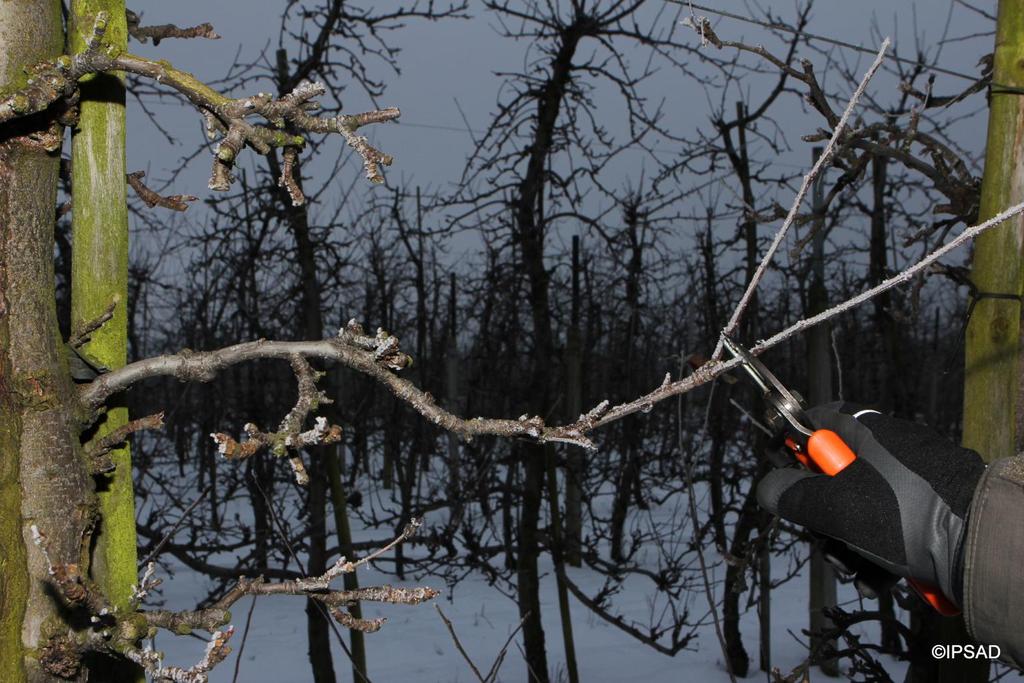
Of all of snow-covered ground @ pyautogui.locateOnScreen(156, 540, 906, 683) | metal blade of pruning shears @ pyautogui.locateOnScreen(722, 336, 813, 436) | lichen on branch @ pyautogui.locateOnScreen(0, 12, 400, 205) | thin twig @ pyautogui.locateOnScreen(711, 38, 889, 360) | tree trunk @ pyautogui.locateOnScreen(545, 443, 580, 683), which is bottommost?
snow-covered ground @ pyautogui.locateOnScreen(156, 540, 906, 683)

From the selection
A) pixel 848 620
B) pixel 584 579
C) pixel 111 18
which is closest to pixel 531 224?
pixel 848 620

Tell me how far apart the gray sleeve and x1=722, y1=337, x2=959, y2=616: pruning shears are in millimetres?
273

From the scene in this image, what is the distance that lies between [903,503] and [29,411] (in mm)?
1781

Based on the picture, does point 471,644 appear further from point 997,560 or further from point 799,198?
point 799,198

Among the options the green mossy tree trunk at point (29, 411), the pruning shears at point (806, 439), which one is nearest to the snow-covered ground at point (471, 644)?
the pruning shears at point (806, 439)

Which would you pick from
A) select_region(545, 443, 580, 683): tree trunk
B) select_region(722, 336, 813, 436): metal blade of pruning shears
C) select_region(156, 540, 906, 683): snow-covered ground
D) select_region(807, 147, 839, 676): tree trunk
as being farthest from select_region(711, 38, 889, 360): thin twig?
select_region(156, 540, 906, 683): snow-covered ground

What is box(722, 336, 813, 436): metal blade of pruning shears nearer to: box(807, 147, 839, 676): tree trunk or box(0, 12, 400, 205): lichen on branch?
box(0, 12, 400, 205): lichen on branch

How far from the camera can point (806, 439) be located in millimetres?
1996

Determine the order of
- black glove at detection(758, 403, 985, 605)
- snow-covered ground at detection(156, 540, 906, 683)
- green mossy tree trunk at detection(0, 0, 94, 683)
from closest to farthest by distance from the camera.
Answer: green mossy tree trunk at detection(0, 0, 94, 683)
black glove at detection(758, 403, 985, 605)
snow-covered ground at detection(156, 540, 906, 683)

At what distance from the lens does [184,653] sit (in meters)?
8.67

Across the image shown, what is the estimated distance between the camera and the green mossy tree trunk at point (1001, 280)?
3.05 meters

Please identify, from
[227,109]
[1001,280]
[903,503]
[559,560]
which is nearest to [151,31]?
[227,109]

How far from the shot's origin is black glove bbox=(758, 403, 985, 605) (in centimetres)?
189

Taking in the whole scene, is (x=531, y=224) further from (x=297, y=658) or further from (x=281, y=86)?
A: (x=297, y=658)
